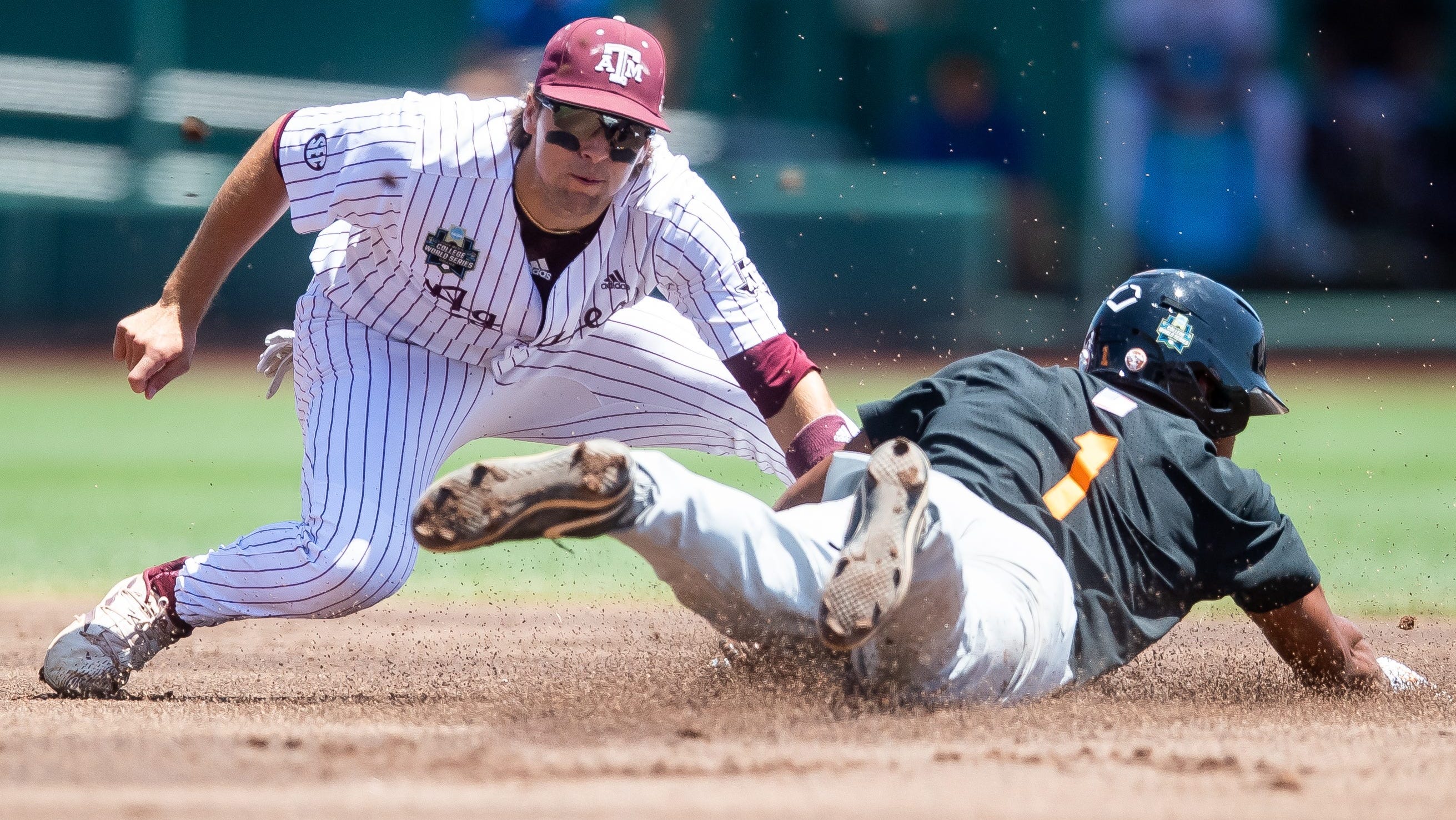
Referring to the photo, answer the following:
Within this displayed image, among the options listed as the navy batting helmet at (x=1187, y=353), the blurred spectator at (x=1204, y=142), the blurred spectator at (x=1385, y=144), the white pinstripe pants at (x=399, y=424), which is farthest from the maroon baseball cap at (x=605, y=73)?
the blurred spectator at (x=1385, y=144)

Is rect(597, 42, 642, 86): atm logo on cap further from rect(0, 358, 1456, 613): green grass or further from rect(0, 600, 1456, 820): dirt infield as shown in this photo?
rect(0, 358, 1456, 613): green grass

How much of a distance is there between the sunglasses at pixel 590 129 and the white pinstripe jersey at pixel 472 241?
0.62 ft

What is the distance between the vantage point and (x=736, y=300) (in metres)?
3.71

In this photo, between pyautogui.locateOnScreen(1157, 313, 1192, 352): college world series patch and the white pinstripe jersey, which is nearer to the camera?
pyautogui.locateOnScreen(1157, 313, 1192, 352): college world series patch

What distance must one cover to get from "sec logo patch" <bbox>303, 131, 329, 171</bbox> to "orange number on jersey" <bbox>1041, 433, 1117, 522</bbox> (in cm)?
170

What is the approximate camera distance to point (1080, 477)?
3004 millimetres

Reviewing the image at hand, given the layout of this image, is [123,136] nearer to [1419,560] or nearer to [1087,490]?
[1419,560]

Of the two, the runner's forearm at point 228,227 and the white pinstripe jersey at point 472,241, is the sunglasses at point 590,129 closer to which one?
the white pinstripe jersey at point 472,241

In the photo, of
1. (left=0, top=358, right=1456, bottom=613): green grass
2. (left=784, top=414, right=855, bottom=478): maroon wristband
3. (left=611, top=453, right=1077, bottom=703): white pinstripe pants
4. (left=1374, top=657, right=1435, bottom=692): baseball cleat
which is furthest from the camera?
A: (left=0, top=358, right=1456, bottom=613): green grass

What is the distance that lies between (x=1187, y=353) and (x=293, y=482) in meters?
5.13

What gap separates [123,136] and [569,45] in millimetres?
10119

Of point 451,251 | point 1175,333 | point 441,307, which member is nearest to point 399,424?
point 441,307

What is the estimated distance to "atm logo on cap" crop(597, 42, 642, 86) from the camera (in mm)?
3371

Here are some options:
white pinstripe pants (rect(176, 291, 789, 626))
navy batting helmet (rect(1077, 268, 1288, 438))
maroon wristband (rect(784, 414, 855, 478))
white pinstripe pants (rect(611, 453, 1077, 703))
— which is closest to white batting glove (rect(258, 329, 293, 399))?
white pinstripe pants (rect(176, 291, 789, 626))
